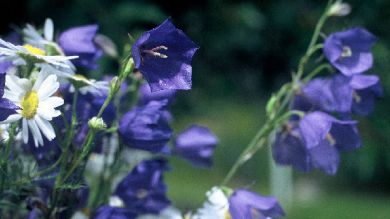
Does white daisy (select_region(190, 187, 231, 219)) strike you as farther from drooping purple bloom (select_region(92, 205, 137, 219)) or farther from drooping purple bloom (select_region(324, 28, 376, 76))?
drooping purple bloom (select_region(324, 28, 376, 76))

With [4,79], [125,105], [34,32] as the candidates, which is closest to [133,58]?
[4,79]

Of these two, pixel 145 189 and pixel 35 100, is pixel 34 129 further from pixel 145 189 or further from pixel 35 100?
pixel 145 189

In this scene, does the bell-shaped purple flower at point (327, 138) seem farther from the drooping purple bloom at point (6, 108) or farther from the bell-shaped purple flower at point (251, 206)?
the drooping purple bloom at point (6, 108)

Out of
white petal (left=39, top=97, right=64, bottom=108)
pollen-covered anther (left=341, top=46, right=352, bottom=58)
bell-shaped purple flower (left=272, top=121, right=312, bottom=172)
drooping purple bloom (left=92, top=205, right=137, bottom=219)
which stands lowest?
drooping purple bloom (left=92, top=205, right=137, bottom=219)

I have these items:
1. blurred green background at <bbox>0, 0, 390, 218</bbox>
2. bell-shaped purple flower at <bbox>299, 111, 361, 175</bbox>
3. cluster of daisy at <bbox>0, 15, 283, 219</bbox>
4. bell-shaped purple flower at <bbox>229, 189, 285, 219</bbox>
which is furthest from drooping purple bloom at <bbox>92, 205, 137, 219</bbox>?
blurred green background at <bbox>0, 0, 390, 218</bbox>

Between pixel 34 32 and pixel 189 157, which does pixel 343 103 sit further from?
pixel 34 32

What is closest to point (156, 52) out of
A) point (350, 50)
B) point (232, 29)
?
point (350, 50)
